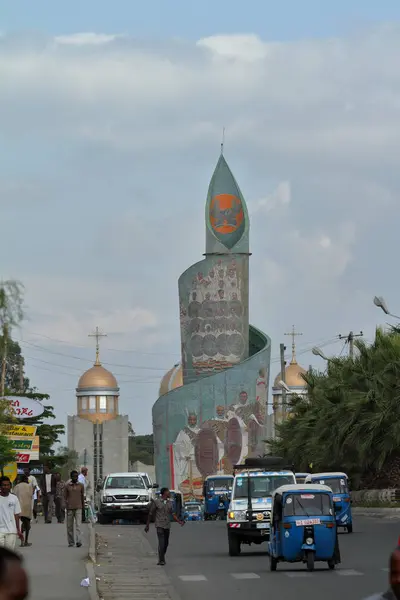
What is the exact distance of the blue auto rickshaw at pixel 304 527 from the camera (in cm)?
1991

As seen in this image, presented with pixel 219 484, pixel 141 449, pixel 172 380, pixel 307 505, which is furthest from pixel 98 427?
pixel 307 505

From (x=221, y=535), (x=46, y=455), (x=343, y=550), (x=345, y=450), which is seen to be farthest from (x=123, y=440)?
(x=343, y=550)

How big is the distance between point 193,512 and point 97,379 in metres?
86.6

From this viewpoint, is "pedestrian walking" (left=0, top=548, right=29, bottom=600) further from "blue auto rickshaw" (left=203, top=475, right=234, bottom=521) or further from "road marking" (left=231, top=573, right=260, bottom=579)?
"blue auto rickshaw" (left=203, top=475, right=234, bottom=521)

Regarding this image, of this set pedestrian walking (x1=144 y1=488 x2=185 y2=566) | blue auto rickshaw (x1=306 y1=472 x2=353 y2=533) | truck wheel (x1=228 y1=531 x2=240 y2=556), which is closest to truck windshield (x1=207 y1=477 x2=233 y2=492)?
blue auto rickshaw (x1=306 y1=472 x2=353 y2=533)

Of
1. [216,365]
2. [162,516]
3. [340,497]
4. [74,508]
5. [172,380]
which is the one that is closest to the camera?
[162,516]

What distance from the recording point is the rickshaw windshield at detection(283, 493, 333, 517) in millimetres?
20172

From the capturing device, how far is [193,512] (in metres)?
66.1

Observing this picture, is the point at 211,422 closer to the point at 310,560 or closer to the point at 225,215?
the point at 225,215

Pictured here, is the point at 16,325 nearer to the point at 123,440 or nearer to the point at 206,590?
the point at 206,590

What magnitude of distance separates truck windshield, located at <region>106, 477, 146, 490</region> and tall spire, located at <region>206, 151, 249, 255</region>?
139 ft

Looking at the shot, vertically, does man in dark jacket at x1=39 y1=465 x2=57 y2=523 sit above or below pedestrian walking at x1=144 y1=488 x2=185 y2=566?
above

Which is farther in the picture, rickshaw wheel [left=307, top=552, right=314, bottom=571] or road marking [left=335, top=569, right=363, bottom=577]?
rickshaw wheel [left=307, top=552, right=314, bottom=571]

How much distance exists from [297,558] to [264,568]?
141 cm
